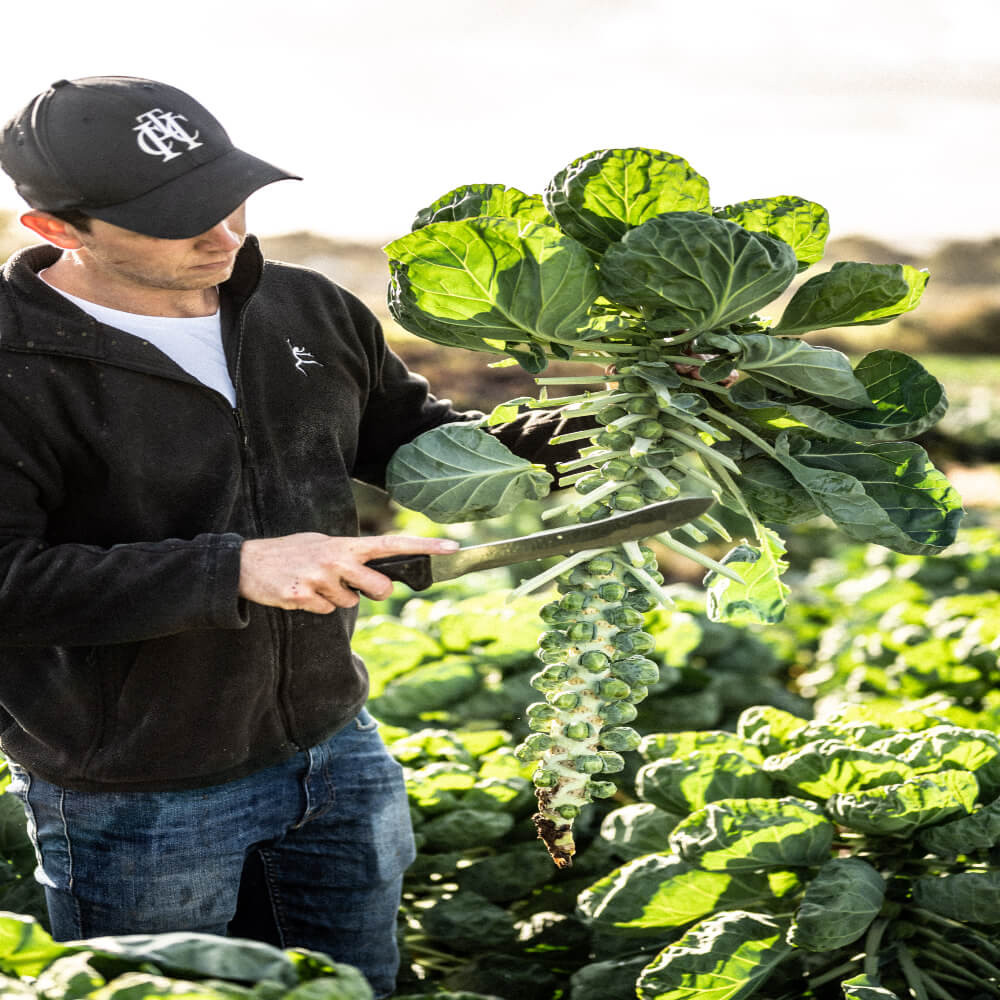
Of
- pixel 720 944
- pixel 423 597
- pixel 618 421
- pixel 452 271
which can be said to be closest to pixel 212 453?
pixel 452 271

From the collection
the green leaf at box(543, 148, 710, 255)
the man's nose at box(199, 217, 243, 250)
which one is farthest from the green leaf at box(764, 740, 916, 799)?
the man's nose at box(199, 217, 243, 250)

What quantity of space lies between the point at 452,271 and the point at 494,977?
5.66 ft

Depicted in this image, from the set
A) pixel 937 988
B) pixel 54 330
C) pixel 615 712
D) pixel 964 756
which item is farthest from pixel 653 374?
pixel 937 988

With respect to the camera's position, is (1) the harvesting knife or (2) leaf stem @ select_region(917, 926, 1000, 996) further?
(2) leaf stem @ select_region(917, 926, 1000, 996)

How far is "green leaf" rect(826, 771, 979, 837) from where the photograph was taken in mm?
2229

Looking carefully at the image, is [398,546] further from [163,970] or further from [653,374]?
[163,970]

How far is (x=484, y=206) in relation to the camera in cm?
191

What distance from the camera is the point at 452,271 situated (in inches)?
70.6

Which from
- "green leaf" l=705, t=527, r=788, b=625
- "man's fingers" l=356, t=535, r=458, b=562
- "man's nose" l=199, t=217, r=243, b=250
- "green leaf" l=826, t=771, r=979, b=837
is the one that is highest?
"man's nose" l=199, t=217, r=243, b=250

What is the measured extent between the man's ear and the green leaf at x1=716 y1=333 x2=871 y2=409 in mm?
1103

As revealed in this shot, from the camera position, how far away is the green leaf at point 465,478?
1.94 meters

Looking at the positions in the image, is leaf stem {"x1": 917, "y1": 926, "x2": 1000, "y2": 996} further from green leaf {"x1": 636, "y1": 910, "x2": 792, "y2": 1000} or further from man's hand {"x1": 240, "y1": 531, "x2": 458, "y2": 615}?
man's hand {"x1": 240, "y1": 531, "x2": 458, "y2": 615}

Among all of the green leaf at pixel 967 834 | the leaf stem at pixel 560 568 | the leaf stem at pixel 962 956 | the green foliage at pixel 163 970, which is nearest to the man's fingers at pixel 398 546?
the leaf stem at pixel 560 568

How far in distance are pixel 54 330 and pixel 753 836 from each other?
1638 mm
